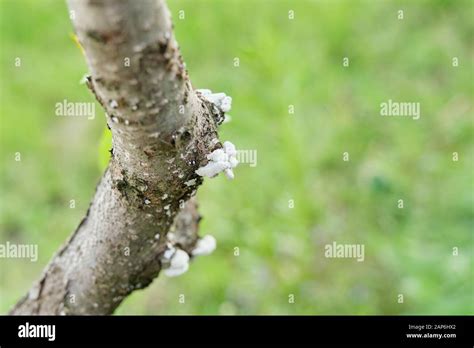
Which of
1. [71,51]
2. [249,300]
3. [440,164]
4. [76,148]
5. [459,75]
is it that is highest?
[71,51]

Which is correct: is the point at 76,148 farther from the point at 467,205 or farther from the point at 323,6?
the point at 467,205

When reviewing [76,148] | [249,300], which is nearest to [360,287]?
[249,300]

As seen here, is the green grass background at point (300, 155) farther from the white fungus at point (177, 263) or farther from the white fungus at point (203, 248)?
the white fungus at point (177, 263)

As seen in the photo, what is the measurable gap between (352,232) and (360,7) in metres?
1.73

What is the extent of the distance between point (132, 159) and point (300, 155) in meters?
1.70

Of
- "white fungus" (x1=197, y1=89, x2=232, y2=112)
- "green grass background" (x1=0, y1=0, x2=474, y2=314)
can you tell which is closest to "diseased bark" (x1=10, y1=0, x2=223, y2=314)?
"white fungus" (x1=197, y1=89, x2=232, y2=112)

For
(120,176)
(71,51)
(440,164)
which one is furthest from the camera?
(71,51)

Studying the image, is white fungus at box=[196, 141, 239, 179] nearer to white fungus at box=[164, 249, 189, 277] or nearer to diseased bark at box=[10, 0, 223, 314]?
diseased bark at box=[10, 0, 223, 314]

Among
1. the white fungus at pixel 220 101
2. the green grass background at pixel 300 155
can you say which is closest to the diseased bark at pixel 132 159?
the white fungus at pixel 220 101

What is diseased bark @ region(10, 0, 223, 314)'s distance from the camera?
680 millimetres

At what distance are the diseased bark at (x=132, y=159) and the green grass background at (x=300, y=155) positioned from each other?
1.32 meters

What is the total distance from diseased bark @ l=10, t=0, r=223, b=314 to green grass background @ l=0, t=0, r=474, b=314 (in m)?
1.32

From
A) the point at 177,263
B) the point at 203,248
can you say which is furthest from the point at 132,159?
the point at 203,248
